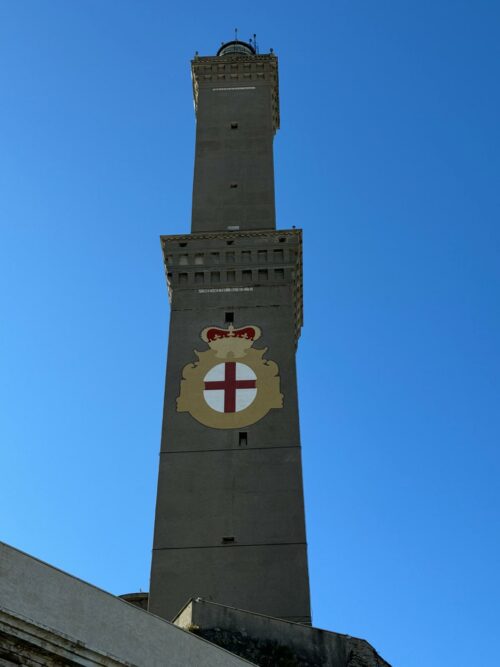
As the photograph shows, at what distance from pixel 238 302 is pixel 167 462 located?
21.0ft

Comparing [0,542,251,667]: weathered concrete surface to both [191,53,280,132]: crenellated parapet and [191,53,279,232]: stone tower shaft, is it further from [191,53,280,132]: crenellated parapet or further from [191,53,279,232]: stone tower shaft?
[191,53,280,132]: crenellated parapet

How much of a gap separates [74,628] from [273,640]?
28.6 ft

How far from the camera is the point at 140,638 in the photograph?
52.0 feet

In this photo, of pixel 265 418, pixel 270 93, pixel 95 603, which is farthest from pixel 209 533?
pixel 270 93

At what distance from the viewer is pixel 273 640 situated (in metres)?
22.7

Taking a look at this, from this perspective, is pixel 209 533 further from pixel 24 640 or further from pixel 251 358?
pixel 24 640

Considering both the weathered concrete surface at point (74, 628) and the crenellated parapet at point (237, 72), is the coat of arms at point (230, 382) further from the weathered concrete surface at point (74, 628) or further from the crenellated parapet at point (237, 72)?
the weathered concrete surface at point (74, 628)

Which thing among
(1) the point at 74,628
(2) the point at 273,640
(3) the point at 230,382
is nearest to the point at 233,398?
(3) the point at 230,382

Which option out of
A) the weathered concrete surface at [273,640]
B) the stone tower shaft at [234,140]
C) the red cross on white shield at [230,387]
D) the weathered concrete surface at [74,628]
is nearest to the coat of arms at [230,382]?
the red cross on white shield at [230,387]

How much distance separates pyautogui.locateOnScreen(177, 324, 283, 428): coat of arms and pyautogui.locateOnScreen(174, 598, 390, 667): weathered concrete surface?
28.3 feet

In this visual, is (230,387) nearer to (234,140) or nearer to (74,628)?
(234,140)

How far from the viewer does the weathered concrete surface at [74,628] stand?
14.1m

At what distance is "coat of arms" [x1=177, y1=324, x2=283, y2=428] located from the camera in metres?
30.9

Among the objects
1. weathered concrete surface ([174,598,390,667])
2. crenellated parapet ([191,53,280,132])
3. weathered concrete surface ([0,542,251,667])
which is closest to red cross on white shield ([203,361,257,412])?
weathered concrete surface ([174,598,390,667])
